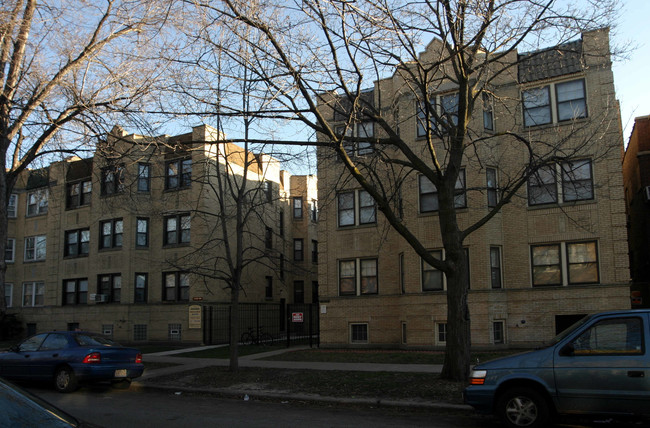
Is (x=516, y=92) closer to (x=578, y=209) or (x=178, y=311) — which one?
(x=578, y=209)

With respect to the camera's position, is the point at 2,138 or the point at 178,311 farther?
the point at 178,311

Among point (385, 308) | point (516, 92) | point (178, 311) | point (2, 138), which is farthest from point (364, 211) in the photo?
point (2, 138)

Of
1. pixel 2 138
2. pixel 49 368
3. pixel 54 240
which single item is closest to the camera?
pixel 49 368

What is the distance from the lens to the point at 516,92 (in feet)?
64.5

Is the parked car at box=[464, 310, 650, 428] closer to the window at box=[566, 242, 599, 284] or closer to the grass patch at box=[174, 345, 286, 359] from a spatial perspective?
the window at box=[566, 242, 599, 284]

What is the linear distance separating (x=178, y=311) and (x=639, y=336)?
22.0 metres

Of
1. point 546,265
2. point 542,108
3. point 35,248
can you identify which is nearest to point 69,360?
point 546,265

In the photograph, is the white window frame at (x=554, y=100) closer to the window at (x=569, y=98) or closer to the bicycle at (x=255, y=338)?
the window at (x=569, y=98)

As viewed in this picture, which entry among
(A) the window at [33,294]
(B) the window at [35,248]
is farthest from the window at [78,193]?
(A) the window at [33,294]

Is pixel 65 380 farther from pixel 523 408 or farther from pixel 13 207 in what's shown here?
pixel 13 207

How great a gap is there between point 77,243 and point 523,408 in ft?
90.0

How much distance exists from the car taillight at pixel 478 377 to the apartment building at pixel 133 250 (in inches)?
643

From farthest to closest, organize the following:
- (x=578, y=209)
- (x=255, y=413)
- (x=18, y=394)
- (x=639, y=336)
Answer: (x=578, y=209)
(x=255, y=413)
(x=639, y=336)
(x=18, y=394)

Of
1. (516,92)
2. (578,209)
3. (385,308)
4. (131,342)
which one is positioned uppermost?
(516,92)
